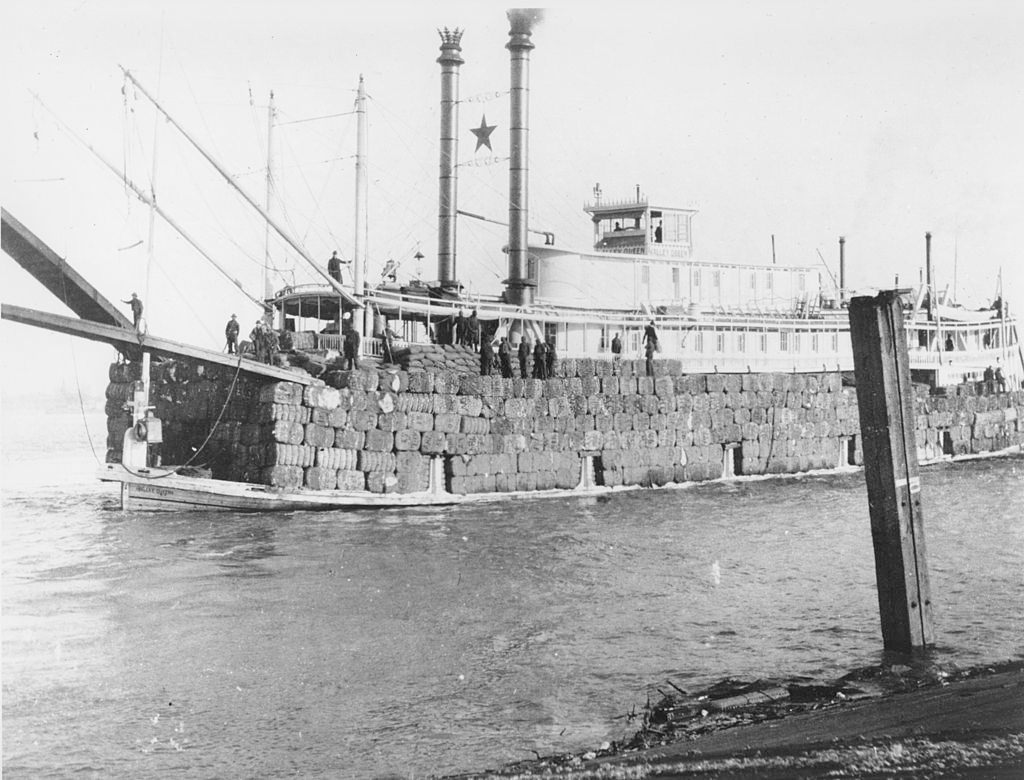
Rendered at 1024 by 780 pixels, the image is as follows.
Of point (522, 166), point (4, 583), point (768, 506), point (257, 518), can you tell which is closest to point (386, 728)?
point (4, 583)

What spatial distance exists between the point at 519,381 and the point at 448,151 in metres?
16.8

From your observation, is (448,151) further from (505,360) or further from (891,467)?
(891,467)

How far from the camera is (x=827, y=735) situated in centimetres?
720

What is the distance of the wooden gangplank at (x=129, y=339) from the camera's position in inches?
720

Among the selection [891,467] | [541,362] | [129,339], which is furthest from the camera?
[541,362]

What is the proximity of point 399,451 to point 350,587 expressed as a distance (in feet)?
30.8

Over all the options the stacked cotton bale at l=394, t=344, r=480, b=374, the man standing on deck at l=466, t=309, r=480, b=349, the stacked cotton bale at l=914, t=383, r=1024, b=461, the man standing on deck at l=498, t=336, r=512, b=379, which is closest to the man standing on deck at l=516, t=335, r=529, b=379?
the man standing on deck at l=498, t=336, r=512, b=379

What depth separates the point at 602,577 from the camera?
15.6 meters

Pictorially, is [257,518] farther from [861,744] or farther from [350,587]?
[861,744]

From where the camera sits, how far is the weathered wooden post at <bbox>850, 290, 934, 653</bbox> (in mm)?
9984

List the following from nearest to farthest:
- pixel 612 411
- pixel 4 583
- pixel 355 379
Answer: pixel 4 583 → pixel 355 379 → pixel 612 411

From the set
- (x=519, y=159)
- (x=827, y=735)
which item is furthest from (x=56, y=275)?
(x=519, y=159)

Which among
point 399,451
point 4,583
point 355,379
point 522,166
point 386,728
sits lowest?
point 386,728

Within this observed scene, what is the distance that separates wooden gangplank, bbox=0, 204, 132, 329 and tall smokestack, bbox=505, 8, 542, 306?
677 inches
